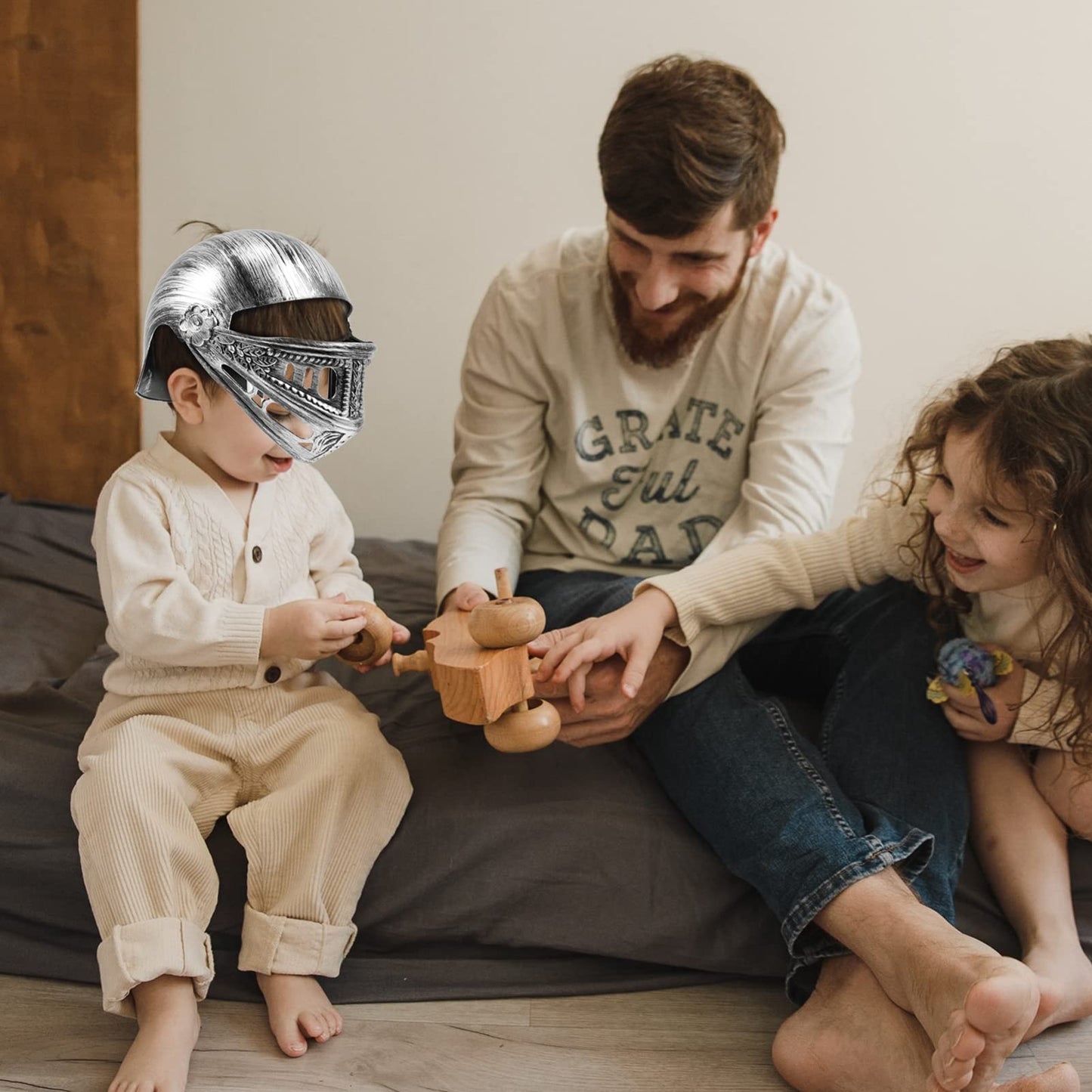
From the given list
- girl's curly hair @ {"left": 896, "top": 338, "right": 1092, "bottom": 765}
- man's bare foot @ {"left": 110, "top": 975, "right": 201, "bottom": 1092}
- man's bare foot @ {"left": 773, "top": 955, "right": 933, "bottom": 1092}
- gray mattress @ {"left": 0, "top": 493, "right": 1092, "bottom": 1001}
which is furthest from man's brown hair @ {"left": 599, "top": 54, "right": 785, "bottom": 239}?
man's bare foot @ {"left": 110, "top": 975, "right": 201, "bottom": 1092}

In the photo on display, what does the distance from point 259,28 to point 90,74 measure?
0.31 metres

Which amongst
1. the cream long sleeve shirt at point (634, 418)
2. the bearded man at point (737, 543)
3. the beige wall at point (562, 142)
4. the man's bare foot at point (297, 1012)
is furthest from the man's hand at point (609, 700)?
the beige wall at point (562, 142)

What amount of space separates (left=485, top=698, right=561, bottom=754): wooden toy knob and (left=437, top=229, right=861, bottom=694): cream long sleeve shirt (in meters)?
0.41

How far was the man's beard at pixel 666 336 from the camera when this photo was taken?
1501mm

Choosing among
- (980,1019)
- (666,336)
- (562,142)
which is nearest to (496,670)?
(980,1019)

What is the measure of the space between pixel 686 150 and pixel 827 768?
73cm

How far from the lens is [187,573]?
3.91ft

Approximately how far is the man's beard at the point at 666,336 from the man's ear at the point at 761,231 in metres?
0.02

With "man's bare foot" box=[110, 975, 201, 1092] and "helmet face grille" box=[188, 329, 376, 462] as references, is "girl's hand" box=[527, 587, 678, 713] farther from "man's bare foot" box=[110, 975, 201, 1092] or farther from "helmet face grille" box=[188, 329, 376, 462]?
"man's bare foot" box=[110, 975, 201, 1092]

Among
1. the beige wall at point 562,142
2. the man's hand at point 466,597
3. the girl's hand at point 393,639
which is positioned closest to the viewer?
the girl's hand at point 393,639

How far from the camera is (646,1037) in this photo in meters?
1.17

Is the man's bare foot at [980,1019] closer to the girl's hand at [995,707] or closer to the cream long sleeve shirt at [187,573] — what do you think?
the girl's hand at [995,707]

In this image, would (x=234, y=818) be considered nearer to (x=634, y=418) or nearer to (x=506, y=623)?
(x=506, y=623)

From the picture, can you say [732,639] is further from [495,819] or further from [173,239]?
[173,239]
